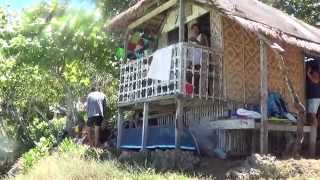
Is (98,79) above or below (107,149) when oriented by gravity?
above

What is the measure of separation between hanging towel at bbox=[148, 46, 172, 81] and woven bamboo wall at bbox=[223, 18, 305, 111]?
1.37 metres

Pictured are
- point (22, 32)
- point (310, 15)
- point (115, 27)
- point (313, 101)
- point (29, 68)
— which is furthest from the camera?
point (310, 15)

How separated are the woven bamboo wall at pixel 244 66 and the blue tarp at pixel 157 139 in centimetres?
141

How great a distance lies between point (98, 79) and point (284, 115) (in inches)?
319

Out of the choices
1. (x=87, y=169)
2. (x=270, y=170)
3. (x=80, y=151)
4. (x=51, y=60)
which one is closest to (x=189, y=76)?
(x=87, y=169)

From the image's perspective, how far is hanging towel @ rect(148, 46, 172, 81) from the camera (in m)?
12.8

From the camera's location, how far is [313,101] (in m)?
14.2

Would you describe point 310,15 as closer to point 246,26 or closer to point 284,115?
point 284,115

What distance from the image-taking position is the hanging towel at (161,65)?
504 inches

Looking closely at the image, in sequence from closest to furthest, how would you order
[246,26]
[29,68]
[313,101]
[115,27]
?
[246,26] < [313,101] < [115,27] < [29,68]

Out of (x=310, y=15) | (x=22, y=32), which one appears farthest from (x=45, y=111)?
(x=310, y=15)

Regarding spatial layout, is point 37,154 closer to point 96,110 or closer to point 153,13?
point 96,110

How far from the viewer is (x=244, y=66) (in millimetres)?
13523

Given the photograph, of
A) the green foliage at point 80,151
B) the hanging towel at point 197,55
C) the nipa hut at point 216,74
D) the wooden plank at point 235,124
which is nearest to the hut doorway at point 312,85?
the nipa hut at point 216,74
